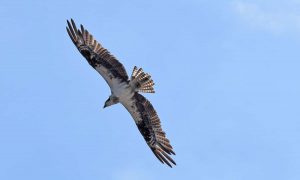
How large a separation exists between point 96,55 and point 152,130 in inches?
171

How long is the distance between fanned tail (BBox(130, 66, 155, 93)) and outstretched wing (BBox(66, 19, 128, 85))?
0.36 m

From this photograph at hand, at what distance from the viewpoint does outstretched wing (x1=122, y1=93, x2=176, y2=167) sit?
32.9 meters

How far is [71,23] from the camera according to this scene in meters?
32.2

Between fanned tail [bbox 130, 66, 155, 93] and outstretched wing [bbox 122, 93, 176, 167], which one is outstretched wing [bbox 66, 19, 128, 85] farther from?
outstretched wing [bbox 122, 93, 176, 167]

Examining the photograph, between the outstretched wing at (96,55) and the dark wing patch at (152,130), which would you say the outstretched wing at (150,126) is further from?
the outstretched wing at (96,55)

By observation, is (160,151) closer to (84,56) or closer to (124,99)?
(124,99)

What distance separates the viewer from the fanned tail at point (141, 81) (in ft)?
105

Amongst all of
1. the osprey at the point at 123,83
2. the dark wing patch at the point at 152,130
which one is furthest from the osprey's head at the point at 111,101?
the dark wing patch at the point at 152,130

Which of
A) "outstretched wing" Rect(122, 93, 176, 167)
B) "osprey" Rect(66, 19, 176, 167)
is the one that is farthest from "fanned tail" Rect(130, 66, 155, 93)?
"outstretched wing" Rect(122, 93, 176, 167)

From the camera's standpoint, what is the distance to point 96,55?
105 feet

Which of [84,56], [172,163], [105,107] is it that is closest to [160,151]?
[172,163]

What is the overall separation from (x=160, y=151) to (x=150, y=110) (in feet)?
6.05

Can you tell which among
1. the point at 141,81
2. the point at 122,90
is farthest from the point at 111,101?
the point at 141,81

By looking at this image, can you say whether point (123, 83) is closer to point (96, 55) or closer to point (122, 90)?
point (122, 90)
